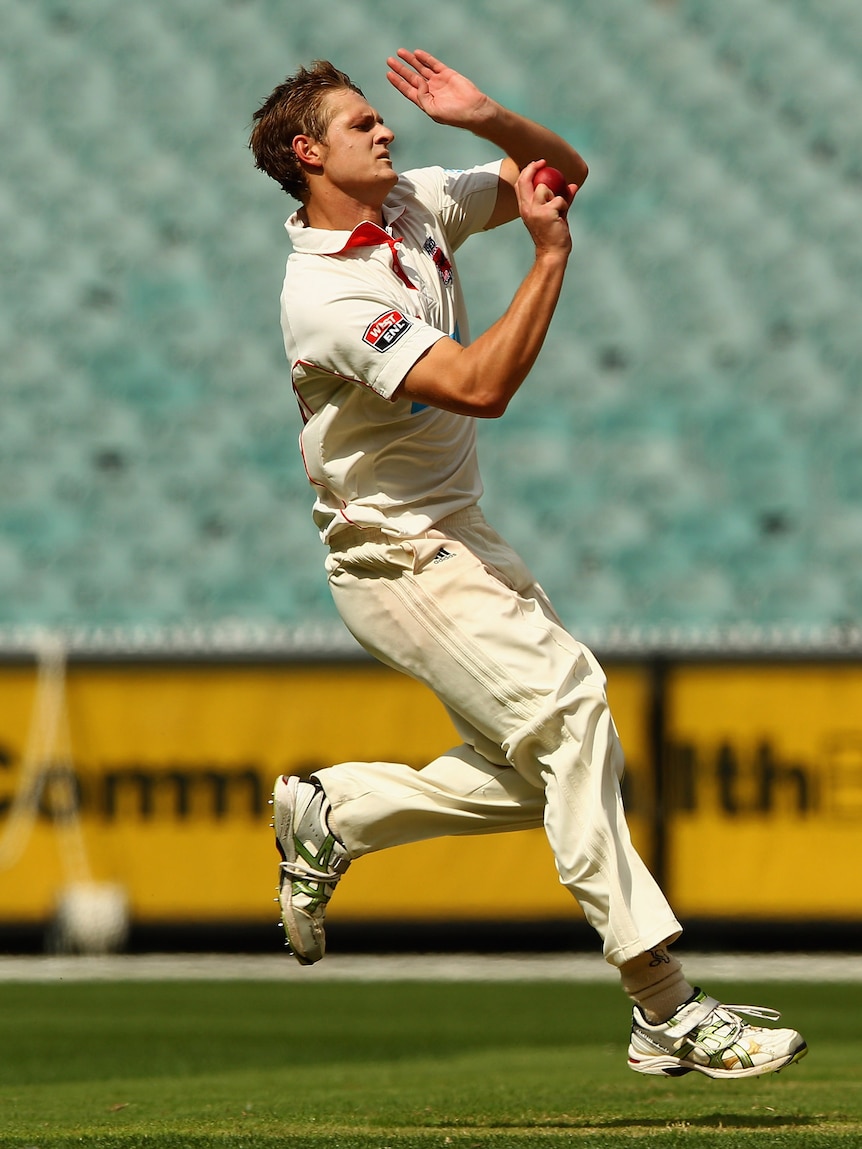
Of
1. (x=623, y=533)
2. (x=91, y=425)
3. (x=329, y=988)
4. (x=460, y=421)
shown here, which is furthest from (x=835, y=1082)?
(x=91, y=425)

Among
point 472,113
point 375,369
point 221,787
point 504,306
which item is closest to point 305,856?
point 375,369

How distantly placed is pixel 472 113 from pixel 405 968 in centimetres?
403

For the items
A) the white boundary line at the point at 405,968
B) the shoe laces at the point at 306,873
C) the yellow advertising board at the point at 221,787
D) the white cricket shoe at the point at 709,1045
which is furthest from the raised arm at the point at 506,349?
the yellow advertising board at the point at 221,787

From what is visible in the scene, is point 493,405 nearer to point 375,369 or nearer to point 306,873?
point 375,369

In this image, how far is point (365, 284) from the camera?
3.49 m

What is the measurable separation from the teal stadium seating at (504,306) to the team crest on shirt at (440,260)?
6.24m

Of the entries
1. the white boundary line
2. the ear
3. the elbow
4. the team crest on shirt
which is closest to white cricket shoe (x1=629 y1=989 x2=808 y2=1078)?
the elbow

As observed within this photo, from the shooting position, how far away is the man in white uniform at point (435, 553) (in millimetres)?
3418

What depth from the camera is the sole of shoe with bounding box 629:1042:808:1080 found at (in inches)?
134

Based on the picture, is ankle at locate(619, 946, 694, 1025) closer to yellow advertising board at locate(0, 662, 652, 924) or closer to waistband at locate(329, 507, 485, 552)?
waistband at locate(329, 507, 485, 552)

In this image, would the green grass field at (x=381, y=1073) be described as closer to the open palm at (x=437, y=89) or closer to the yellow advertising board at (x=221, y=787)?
the yellow advertising board at (x=221, y=787)

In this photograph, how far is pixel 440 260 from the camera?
12.4ft

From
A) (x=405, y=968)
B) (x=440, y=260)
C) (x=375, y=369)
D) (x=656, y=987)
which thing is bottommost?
(x=405, y=968)

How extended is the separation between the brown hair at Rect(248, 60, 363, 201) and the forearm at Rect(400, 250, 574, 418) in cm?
57
